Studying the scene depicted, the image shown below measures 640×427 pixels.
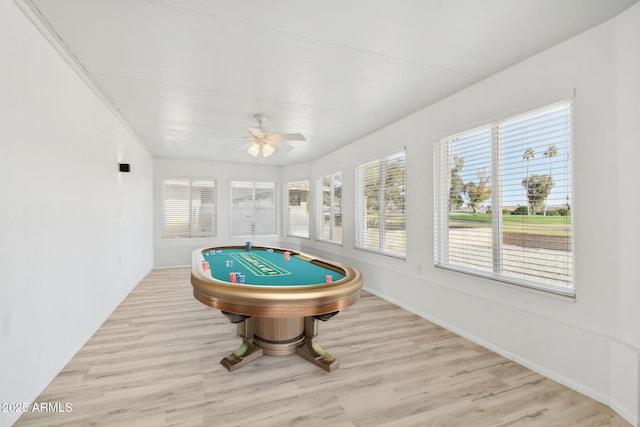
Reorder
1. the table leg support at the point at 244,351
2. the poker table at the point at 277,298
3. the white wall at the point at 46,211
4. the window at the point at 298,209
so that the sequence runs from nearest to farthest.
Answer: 1. the white wall at the point at 46,211
2. the poker table at the point at 277,298
3. the table leg support at the point at 244,351
4. the window at the point at 298,209

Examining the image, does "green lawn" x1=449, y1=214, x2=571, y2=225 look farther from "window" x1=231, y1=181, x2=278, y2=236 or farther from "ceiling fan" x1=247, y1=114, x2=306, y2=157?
"window" x1=231, y1=181, x2=278, y2=236

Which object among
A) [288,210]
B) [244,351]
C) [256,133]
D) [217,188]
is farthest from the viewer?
[288,210]

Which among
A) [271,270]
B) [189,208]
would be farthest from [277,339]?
[189,208]

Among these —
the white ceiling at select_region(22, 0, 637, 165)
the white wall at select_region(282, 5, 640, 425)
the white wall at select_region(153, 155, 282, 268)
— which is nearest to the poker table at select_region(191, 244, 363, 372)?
the white wall at select_region(282, 5, 640, 425)

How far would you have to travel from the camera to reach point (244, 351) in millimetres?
2658

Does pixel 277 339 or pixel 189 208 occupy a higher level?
pixel 189 208

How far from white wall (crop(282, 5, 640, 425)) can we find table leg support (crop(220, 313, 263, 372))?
219cm

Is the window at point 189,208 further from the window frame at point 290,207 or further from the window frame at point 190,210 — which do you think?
the window frame at point 290,207

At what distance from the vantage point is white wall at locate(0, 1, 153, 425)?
1852mm

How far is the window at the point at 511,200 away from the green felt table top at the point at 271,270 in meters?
1.55

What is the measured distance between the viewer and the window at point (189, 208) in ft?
23.5

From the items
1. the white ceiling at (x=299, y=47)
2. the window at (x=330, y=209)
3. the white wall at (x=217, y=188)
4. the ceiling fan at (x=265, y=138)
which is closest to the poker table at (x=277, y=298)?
the ceiling fan at (x=265, y=138)

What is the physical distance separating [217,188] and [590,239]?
6974 millimetres

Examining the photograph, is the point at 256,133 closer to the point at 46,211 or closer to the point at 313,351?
the point at 46,211
